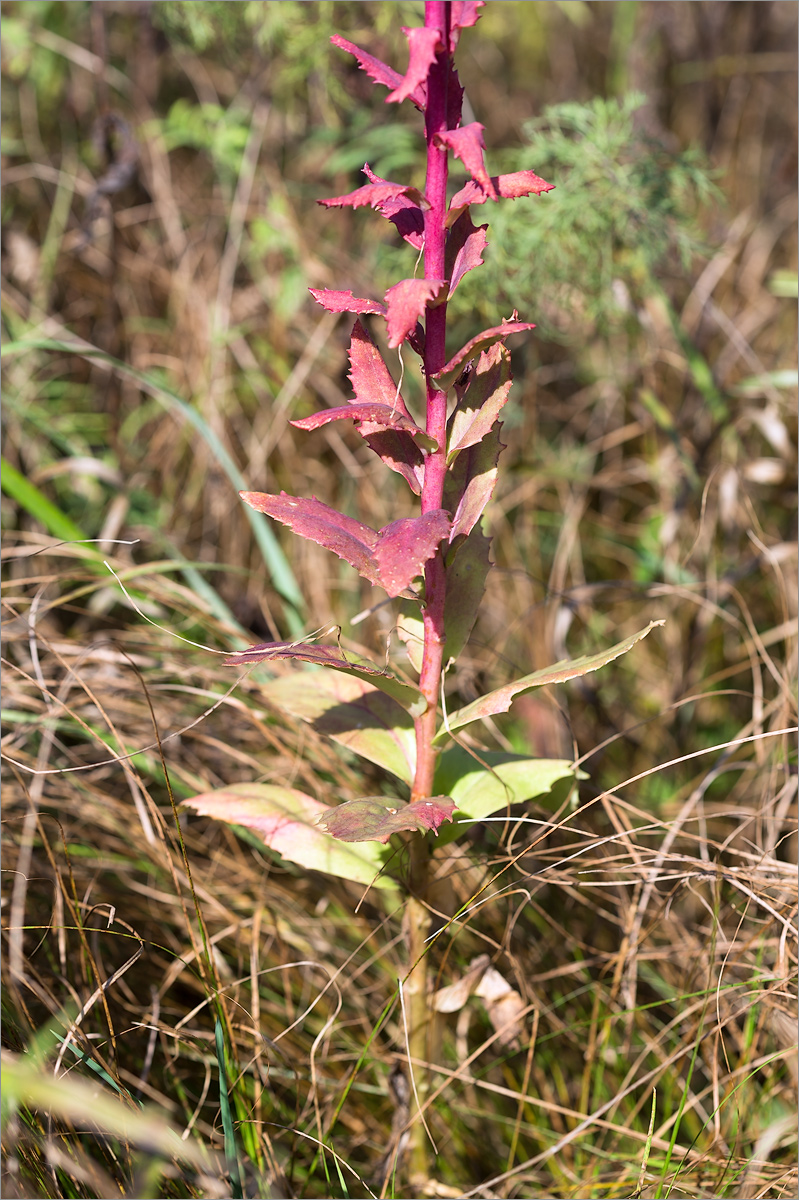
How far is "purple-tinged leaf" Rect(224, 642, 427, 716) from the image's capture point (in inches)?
33.0

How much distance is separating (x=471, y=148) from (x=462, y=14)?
0.14 metres

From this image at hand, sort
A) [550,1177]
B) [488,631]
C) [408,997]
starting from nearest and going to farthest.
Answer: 1. [408,997]
2. [550,1177]
3. [488,631]

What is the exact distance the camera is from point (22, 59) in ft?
7.53

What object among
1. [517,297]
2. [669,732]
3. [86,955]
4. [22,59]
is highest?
[22,59]

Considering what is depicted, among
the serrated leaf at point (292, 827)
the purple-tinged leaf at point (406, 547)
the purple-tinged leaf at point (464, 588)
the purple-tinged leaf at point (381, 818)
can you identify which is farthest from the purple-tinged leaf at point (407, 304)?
the serrated leaf at point (292, 827)

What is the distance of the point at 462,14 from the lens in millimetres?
769

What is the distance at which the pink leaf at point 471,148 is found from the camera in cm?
72

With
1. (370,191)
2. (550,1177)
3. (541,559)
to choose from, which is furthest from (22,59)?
(550,1177)

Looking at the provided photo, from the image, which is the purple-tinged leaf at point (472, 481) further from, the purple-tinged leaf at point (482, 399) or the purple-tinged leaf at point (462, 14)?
the purple-tinged leaf at point (462, 14)

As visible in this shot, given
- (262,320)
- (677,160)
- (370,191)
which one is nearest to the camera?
(370,191)

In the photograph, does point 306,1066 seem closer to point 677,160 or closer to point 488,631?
point 488,631

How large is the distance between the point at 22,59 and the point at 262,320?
0.86m

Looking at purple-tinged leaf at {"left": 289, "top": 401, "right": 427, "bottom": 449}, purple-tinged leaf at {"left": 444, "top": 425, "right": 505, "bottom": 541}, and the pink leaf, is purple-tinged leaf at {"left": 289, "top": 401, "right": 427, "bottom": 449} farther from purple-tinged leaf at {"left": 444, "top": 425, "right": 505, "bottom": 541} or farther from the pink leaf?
the pink leaf

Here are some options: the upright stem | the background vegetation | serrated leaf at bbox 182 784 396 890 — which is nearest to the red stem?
the upright stem
